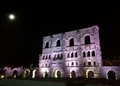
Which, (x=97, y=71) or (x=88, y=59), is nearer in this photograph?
(x=97, y=71)

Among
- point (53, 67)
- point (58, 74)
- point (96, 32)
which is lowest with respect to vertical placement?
point (58, 74)

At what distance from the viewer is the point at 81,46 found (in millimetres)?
28781

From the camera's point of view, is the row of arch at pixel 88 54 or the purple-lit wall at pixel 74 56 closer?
the purple-lit wall at pixel 74 56

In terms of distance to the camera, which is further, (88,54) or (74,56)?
(74,56)

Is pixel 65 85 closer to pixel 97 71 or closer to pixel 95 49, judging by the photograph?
pixel 97 71

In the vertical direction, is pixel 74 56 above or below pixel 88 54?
below

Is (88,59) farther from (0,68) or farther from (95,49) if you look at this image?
(0,68)

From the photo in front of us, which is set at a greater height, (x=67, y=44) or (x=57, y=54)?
(x=67, y=44)

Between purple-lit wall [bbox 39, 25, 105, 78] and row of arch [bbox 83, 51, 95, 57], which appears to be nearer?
purple-lit wall [bbox 39, 25, 105, 78]

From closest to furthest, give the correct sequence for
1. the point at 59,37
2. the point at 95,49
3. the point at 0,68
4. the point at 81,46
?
1. the point at 95,49
2. the point at 81,46
3. the point at 59,37
4. the point at 0,68

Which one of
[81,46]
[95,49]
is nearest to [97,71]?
[95,49]

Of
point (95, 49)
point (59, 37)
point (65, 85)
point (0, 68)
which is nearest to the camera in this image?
point (65, 85)

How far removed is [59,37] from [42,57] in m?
8.43

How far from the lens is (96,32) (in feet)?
90.6
